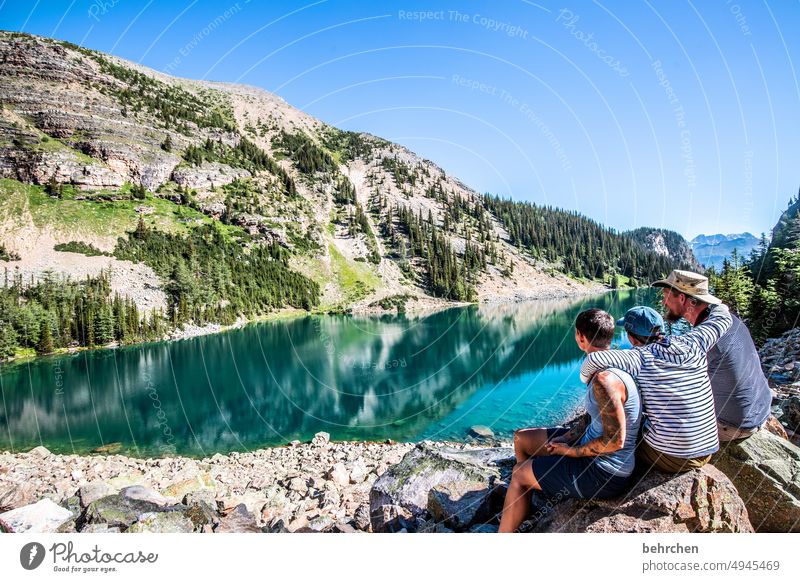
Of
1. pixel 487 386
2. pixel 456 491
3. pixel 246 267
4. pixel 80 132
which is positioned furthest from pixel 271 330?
pixel 80 132

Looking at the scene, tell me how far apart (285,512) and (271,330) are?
47444 millimetres

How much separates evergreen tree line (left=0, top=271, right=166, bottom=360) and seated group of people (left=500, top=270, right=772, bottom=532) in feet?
159

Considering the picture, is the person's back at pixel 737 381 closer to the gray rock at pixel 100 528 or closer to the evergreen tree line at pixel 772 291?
the gray rock at pixel 100 528

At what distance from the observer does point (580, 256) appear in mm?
105812

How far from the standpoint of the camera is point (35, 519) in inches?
187

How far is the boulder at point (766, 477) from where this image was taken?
298 cm

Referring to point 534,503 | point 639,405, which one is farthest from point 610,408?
point 534,503

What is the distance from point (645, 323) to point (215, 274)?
231 ft

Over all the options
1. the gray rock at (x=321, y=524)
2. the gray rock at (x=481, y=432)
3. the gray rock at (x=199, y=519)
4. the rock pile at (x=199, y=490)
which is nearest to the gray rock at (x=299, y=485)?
the rock pile at (x=199, y=490)

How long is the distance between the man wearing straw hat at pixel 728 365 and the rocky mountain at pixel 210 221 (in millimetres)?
49686

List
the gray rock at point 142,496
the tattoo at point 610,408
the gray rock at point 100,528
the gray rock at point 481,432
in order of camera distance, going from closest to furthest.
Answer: the tattoo at point 610,408, the gray rock at point 100,528, the gray rock at point 142,496, the gray rock at point 481,432

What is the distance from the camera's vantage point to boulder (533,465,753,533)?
2.54 metres

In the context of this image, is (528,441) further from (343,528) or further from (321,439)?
(321,439)

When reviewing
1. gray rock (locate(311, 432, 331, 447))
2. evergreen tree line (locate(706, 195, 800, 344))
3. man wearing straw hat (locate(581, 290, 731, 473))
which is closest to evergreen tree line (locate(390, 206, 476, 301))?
evergreen tree line (locate(706, 195, 800, 344))
